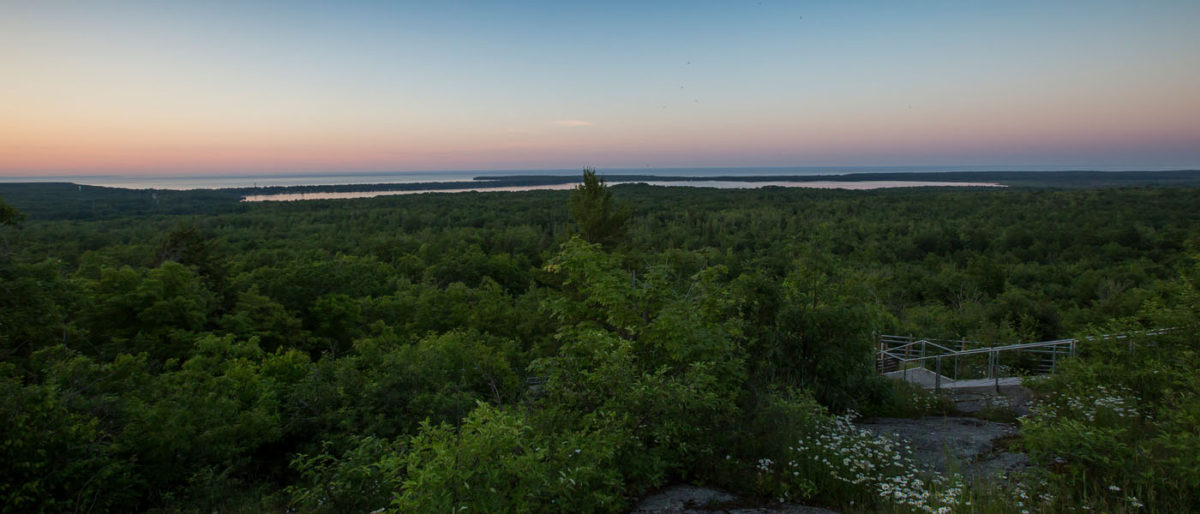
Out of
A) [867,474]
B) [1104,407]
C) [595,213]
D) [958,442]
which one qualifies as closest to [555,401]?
[867,474]

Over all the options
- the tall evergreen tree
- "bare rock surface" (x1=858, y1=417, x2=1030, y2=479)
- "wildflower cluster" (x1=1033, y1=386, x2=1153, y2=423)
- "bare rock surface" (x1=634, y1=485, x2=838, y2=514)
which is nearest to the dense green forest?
"wildflower cluster" (x1=1033, y1=386, x2=1153, y2=423)

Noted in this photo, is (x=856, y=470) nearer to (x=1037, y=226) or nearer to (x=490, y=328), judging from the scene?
(x=490, y=328)

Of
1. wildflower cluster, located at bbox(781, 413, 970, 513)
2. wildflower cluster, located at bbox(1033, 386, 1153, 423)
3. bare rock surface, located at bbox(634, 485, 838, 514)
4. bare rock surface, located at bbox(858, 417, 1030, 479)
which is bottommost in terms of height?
bare rock surface, located at bbox(858, 417, 1030, 479)

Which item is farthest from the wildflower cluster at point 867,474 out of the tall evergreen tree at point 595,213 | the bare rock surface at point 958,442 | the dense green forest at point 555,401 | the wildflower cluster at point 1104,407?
the tall evergreen tree at point 595,213

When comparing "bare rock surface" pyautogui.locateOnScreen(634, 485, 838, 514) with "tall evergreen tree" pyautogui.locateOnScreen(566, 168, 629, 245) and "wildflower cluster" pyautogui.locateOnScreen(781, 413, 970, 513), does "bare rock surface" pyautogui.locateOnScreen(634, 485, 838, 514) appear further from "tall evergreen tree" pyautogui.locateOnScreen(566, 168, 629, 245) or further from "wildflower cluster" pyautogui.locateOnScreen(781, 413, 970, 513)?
"tall evergreen tree" pyautogui.locateOnScreen(566, 168, 629, 245)

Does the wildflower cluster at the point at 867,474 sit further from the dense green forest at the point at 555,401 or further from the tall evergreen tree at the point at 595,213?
the tall evergreen tree at the point at 595,213

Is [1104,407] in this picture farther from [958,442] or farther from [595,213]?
[595,213]
